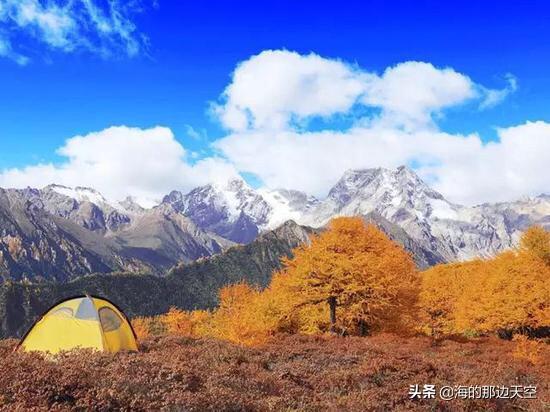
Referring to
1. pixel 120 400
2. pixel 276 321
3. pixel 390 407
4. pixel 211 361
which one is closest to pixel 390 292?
pixel 276 321

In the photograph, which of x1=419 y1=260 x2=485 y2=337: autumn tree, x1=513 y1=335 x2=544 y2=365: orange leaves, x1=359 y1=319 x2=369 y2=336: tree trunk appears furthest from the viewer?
x1=419 y1=260 x2=485 y2=337: autumn tree

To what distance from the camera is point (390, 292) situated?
36.6 m

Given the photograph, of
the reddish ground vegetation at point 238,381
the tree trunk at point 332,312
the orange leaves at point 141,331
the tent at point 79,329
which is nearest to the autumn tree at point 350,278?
the tree trunk at point 332,312

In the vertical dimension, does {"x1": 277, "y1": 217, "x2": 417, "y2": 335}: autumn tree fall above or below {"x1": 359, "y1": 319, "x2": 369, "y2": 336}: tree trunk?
above

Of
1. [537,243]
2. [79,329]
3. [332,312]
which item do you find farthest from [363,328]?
[79,329]

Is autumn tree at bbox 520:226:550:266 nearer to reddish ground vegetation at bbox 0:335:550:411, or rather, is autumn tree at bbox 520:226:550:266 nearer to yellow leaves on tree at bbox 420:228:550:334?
yellow leaves on tree at bbox 420:228:550:334

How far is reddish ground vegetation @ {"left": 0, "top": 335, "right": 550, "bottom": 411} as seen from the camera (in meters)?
9.27

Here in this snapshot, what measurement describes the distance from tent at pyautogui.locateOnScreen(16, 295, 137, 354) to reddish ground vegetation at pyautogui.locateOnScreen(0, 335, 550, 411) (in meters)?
2.03

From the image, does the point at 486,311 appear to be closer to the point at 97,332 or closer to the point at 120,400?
the point at 97,332

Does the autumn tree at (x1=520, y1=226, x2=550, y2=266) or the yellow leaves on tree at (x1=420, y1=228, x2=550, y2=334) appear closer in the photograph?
the yellow leaves on tree at (x1=420, y1=228, x2=550, y2=334)

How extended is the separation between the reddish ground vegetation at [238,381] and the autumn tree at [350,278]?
12897 mm

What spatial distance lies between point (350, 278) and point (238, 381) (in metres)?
23.9

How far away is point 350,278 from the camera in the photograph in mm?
36031

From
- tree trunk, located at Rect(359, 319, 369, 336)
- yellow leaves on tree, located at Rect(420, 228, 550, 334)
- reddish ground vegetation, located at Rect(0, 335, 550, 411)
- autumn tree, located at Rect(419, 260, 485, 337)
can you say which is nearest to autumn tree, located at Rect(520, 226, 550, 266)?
yellow leaves on tree, located at Rect(420, 228, 550, 334)
